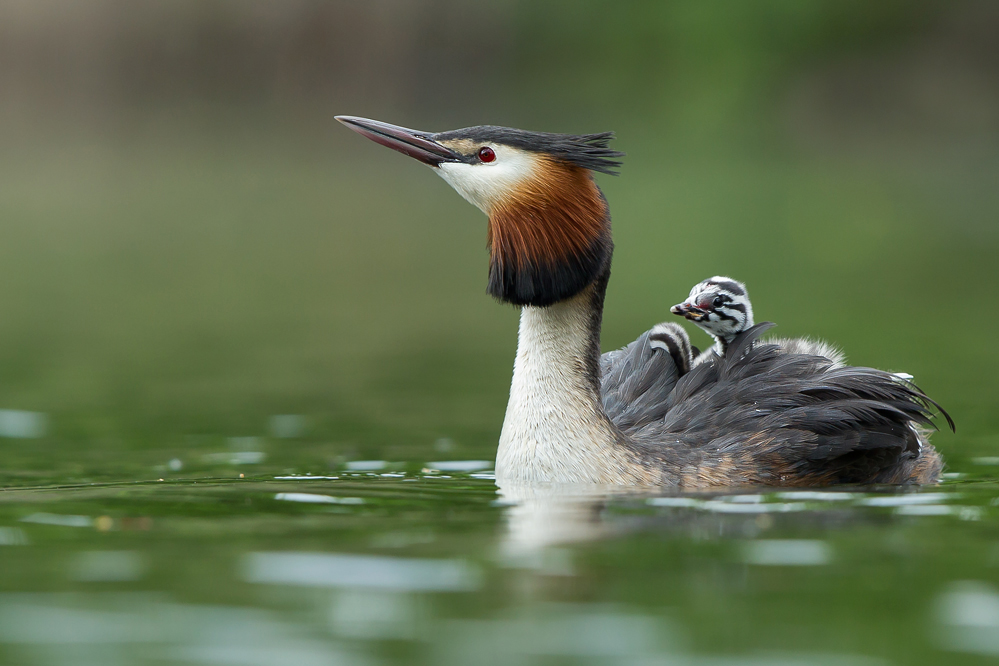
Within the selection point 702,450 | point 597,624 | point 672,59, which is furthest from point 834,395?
point 672,59

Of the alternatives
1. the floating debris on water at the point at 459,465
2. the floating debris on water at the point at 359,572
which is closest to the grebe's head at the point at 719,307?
the floating debris on water at the point at 459,465

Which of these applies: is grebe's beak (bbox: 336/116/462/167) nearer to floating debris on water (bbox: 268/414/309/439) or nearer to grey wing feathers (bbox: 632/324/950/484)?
grey wing feathers (bbox: 632/324/950/484)

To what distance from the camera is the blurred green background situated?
445 inches

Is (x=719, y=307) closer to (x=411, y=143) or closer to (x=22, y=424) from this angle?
(x=411, y=143)

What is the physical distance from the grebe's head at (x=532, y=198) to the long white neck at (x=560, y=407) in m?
0.21

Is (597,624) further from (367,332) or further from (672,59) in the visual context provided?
→ (672,59)

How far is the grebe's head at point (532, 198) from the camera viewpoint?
773 cm

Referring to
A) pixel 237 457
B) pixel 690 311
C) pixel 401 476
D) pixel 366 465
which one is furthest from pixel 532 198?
pixel 237 457

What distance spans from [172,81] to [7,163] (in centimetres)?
2350

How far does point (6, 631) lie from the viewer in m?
4.83

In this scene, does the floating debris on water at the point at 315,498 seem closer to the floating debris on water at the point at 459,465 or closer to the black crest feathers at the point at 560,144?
the floating debris on water at the point at 459,465

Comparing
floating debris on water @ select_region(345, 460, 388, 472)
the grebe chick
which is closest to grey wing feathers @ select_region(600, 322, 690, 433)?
the grebe chick

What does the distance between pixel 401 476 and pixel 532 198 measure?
1.73 metres

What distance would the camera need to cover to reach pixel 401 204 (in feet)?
96.7
